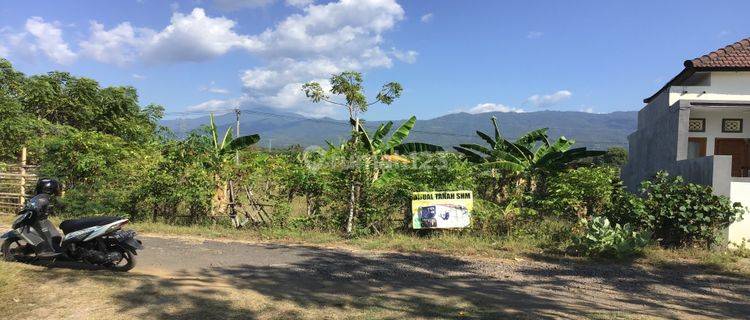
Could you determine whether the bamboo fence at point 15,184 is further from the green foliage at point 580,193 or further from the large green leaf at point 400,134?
the green foliage at point 580,193

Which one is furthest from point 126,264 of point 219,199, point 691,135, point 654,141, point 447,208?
point 691,135

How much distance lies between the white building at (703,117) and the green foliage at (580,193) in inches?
138

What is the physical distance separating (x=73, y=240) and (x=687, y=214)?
9.59m

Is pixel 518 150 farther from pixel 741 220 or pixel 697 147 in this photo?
pixel 697 147

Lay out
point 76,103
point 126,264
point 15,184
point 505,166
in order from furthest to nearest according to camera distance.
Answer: point 76,103
point 15,184
point 505,166
point 126,264

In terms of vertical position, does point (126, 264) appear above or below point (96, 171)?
below

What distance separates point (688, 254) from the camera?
28.8 ft

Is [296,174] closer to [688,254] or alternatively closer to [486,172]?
[486,172]

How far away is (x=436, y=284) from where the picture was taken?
6617 millimetres

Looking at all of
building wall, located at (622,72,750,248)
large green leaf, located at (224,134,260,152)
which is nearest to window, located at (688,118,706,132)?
building wall, located at (622,72,750,248)

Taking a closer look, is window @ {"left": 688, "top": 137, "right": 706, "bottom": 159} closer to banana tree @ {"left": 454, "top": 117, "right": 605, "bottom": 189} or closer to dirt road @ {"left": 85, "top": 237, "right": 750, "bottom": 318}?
banana tree @ {"left": 454, "top": 117, "right": 605, "bottom": 189}

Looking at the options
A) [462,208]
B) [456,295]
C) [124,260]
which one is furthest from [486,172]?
[124,260]

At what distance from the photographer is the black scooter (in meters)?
6.88

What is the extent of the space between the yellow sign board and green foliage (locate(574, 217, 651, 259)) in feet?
7.21
